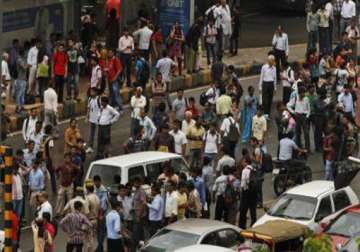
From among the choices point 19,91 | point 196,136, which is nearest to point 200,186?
point 196,136

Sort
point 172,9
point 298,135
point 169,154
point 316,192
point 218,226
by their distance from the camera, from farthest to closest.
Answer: point 172,9 → point 298,135 → point 169,154 → point 316,192 → point 218,226

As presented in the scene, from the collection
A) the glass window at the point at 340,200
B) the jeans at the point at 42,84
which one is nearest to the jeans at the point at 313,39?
the jeans at the point at 42,84

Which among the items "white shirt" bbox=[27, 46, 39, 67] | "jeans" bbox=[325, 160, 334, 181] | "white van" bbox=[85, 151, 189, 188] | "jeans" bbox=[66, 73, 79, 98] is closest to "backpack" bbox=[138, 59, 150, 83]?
"jeans" bbox=[66, 73, 79, 98]

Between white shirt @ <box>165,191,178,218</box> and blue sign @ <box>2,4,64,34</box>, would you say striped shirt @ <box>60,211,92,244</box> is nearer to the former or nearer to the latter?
white shirt @ <box>165,191,178,218</box>

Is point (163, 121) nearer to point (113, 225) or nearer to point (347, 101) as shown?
point (347, 101)

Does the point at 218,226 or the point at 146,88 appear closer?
the point at 218,226

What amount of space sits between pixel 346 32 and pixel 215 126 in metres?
12.1

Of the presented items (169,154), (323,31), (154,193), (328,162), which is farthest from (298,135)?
(323,31)

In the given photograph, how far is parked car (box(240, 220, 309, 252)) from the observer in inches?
899

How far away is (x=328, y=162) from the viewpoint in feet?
95.8

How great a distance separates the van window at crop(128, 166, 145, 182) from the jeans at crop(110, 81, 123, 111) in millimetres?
7403

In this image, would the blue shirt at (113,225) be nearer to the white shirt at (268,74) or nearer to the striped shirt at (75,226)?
the striped shirt at (75,226)

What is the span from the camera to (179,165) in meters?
27.4

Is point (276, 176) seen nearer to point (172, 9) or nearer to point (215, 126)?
point (215, 126)
